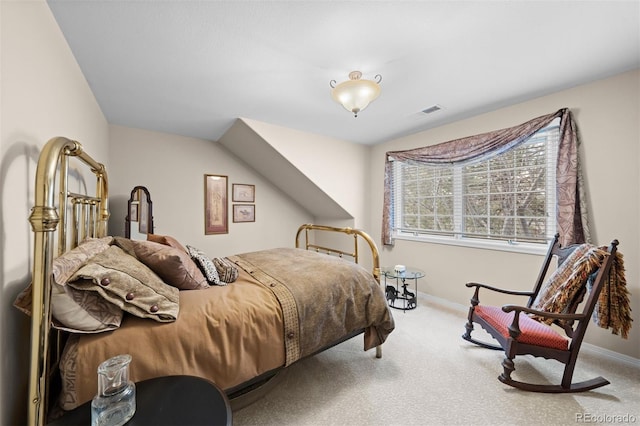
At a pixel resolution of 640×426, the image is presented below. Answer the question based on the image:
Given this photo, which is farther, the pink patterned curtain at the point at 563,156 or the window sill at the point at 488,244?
the window sill at the point at 488,244

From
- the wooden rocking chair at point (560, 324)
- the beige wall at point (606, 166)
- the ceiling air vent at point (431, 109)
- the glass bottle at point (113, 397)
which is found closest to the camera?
the glass bottle at point (113, 397)

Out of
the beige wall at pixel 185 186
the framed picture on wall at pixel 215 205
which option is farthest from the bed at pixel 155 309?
the framed picture on wall at pixel 215 205

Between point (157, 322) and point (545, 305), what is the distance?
8.60 ft

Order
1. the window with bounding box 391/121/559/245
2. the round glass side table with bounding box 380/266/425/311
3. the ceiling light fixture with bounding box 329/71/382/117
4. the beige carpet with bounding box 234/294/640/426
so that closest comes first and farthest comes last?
1. the beige carpet with bounding box 234/294/640/426
2. the ceiling light fixture with bounding box 329/71/382/117
3. the window with bounding box 391/121/559/245
4. the round glass side table with bounding box 380/266/425/311

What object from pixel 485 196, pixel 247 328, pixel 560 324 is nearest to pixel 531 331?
pixel 560 324

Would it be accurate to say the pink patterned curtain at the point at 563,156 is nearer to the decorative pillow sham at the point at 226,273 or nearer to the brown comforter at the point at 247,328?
the brown comforter at the point at 247,328

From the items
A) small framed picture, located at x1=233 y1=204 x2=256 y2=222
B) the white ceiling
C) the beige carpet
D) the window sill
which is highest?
the white ceiling

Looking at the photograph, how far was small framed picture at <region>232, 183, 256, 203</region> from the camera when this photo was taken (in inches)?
153

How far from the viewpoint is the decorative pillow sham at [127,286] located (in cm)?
103

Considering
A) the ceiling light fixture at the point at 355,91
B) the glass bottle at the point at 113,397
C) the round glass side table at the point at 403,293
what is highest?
the ceiling light fixture at the point at 355,91

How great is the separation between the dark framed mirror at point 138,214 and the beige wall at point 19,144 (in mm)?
1655

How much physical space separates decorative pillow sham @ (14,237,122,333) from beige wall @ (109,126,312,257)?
96.1 inches

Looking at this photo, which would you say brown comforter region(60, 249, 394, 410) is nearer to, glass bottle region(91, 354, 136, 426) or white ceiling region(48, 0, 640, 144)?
glass bottle region(91, 354, 136, 426)

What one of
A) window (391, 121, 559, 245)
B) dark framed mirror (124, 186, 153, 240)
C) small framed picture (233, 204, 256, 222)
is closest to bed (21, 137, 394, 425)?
dark framed mirror (124, 186, 153, 240)
